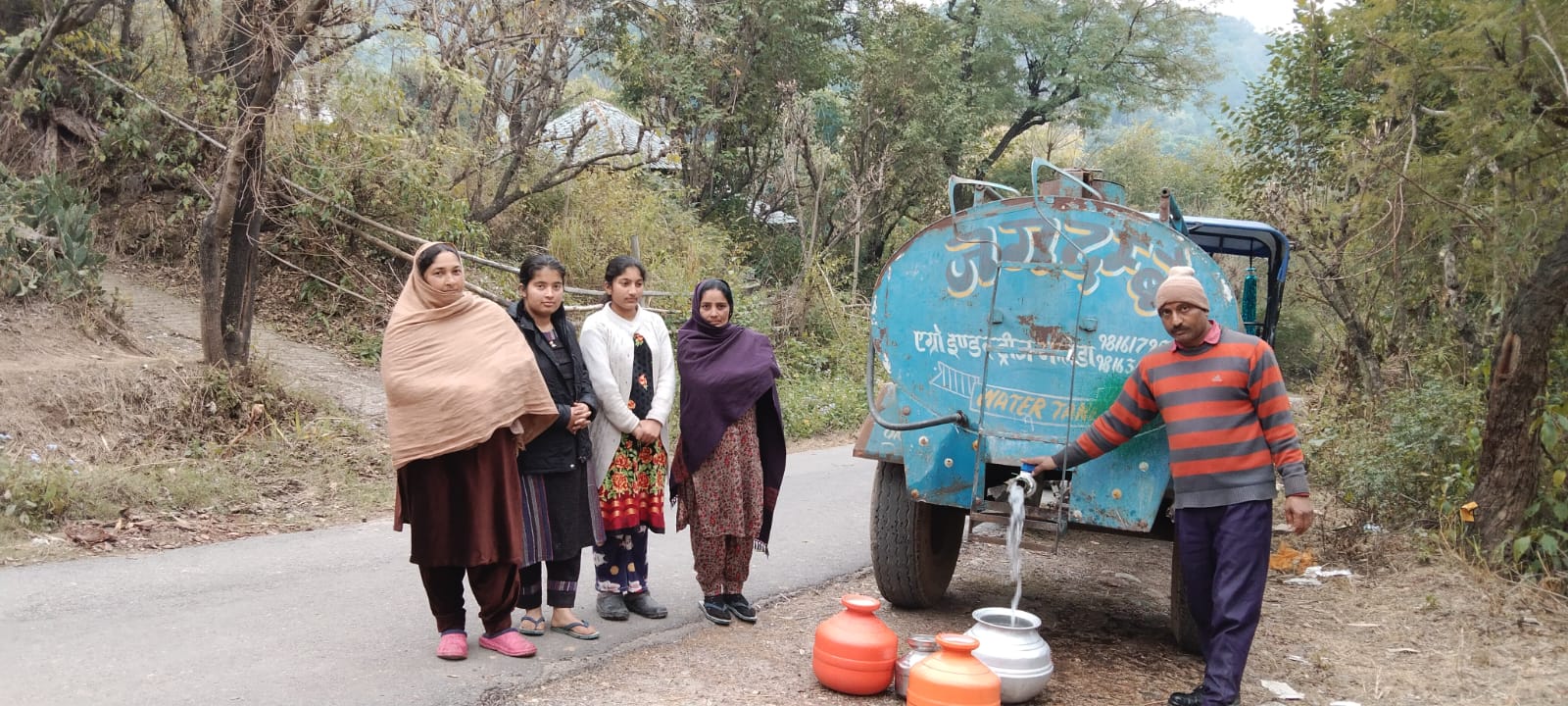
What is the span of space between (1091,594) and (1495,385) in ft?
8.22

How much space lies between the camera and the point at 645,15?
60.5 ft

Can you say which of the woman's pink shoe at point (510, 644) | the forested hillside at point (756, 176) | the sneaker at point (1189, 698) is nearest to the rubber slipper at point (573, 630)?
the woman's pink shoe at point (510, 644)

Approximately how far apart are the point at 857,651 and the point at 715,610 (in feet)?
3.65

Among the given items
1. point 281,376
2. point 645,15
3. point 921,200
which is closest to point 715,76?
point 645,15

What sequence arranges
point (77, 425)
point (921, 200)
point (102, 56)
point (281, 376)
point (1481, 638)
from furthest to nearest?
1. point (921, 200)
2. point (102, 56)
3. point (281, 376)
4. point (77, 425)
5. point (1481, 638)

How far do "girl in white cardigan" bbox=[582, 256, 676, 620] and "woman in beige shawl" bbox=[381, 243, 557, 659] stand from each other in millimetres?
444

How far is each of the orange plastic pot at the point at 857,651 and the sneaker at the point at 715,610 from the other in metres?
0.89

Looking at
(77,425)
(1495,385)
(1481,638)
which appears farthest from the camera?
(77,425)

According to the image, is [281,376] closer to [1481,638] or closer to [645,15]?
[1481,638]

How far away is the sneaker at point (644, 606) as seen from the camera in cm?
522

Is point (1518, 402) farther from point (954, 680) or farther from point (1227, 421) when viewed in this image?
point (954, 680)

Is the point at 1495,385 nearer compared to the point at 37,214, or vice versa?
the point at 1495,385

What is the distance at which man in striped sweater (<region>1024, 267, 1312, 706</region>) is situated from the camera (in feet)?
13.7

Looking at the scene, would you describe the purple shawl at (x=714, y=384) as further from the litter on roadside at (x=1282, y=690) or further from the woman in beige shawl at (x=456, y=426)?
the litter on roadside at (x=1282, y=690)
